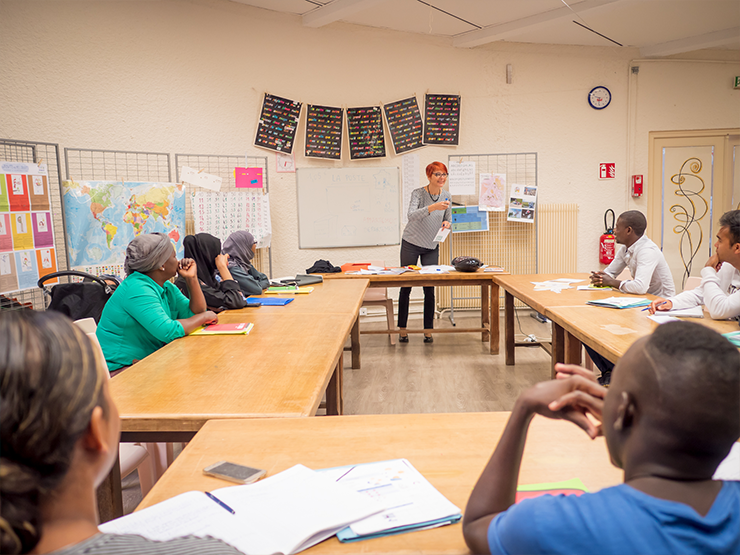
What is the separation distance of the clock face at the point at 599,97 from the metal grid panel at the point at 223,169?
148 inches

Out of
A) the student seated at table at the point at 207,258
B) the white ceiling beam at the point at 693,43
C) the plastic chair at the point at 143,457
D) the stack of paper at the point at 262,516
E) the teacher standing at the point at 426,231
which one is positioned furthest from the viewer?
the white ceiling beam at the point at 693,43

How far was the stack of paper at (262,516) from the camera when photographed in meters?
0.87

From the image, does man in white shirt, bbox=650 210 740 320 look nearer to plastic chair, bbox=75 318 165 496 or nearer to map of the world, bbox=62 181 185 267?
plastic chair, bbox=75 318 165 496

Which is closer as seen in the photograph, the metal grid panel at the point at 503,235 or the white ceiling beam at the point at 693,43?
the white ceiling beam at the point at 693,43

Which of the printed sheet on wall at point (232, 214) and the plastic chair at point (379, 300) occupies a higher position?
the printed sheet on wall at point (232, 214)

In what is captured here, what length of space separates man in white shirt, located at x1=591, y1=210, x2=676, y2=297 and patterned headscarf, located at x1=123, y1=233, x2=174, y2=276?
2.59 meters

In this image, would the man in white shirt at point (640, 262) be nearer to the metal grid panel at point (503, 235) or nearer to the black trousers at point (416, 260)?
the black trousers at point (416, 260)

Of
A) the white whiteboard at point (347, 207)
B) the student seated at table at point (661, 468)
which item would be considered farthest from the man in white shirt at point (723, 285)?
the white whiteboard at point (347, 207)

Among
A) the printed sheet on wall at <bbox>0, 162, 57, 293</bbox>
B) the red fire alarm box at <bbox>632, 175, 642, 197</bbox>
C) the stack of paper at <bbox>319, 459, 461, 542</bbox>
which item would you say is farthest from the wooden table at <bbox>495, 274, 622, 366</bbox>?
the printed sheet on wall at <bbox>0, 162, 57, 293</bbox>

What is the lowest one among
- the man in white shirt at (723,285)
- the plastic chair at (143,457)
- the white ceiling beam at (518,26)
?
the plastic chair at (143,457)

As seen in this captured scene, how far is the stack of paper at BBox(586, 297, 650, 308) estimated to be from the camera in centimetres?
283

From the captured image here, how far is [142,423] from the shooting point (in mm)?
1417

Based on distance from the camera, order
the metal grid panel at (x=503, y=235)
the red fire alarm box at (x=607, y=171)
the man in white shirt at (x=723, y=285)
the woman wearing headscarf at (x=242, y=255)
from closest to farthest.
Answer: the man in white shirt at (x=723, y=285)
the woman wearing headscarf at (x=242, y=255)
the metal grid panel at (x=503, y=235)
the red fire alarm box at (x=607, y=171)

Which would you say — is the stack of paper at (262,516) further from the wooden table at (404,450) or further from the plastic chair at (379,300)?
the plastic chair at (379,300)
